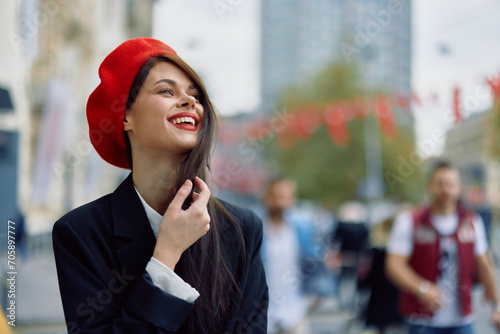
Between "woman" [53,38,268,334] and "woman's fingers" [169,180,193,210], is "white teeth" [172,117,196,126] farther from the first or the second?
"woman's fingers" [169,180,193,210]

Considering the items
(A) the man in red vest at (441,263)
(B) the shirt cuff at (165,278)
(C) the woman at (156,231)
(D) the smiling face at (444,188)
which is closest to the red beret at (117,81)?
(C) the woman at (156,231)

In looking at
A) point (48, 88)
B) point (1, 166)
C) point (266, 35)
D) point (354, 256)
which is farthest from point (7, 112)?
point (266, 35)

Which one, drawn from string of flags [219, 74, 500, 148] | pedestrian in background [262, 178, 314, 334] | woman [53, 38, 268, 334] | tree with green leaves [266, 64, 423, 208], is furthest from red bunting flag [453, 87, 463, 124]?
tree with green leaves [266, 64, 423, 208]

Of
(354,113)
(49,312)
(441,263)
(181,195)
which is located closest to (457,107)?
(441,263)

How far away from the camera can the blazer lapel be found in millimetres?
1284

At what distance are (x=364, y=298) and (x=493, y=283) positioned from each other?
250cm

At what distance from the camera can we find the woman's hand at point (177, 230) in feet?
3.92

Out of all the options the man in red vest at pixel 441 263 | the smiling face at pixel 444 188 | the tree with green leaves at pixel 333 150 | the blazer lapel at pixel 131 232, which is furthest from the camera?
the tree with green leaves at pixel 333 150

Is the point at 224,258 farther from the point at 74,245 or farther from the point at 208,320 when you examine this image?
the point at 74,245

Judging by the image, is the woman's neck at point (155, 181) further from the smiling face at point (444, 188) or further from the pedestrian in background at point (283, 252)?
the pedestrian in background at point (283, 252)

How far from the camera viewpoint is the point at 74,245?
4.16ft

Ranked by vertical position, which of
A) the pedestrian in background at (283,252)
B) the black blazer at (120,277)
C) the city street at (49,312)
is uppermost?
the black blazer at (120,277)

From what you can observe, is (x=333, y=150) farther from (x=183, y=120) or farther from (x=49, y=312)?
(x=183, y=120)

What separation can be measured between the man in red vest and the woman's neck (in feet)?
8.30
